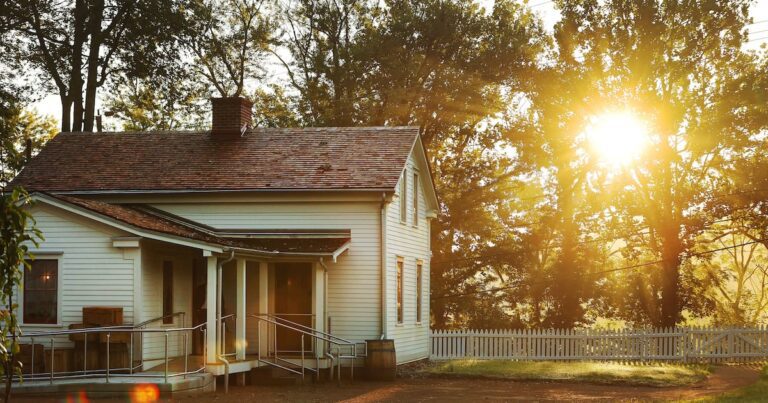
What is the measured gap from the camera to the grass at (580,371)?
22.9m

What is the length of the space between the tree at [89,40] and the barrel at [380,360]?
21.1 m

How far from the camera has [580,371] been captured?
82.3 feet

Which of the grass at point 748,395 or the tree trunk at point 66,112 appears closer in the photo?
the grass at point 748,395

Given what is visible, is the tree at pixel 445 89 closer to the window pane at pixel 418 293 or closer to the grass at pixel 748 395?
the window pane at pixel 418 293

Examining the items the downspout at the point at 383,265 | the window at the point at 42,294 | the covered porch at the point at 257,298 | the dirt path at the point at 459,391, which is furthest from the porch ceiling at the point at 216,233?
the dirt path at the point at 459,391

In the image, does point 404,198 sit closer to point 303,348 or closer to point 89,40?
point 303,348

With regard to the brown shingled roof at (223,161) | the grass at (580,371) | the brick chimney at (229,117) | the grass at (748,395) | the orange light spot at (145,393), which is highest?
the brick chimney at (229,117)

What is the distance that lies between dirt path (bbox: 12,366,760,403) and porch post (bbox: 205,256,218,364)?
91 centimetres

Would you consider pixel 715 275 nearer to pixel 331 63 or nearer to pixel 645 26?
pixel 645 26

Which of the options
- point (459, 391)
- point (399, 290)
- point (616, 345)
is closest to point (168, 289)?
point (399, 290)

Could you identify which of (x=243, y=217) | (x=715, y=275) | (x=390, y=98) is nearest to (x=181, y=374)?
(x=243, y=217)

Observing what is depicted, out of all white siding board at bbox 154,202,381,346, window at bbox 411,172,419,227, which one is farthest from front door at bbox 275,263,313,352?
window at bbox 411,172,419,227

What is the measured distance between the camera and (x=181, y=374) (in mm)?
18062

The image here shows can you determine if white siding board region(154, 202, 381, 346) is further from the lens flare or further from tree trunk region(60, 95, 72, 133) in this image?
tree trunk region(60, 95, 72, 133)
